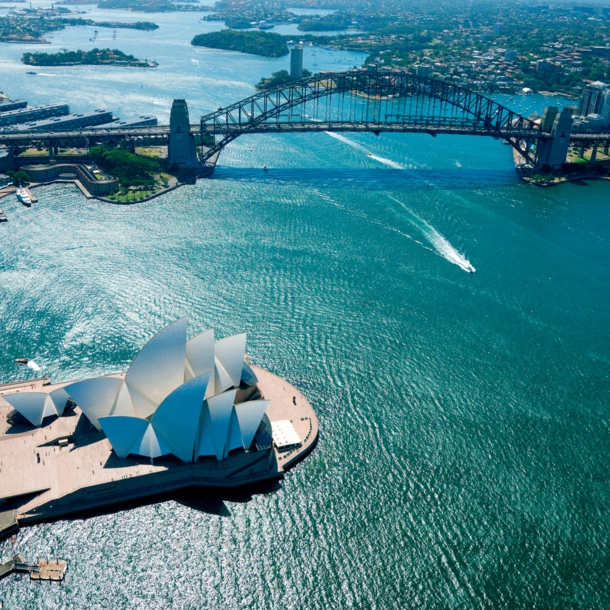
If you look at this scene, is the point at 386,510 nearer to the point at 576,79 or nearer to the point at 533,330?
the point at 533,330

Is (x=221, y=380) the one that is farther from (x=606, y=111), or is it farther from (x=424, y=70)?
(x=424, y=70)

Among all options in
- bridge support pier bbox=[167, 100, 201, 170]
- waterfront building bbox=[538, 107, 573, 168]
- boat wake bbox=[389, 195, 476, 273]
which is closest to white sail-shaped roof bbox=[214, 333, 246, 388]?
boat wake bbox=[389, 195, 476, 273]

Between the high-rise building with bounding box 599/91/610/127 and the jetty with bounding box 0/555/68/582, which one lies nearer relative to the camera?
the jetty with bounding box 0/555/68/582

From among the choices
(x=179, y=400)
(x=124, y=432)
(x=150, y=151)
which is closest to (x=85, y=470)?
(x=124, y=432)

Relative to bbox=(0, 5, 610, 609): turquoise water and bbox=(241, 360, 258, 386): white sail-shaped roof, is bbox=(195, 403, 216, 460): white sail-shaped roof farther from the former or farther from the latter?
bbox=(241, 360, 258, 386): white sail-shaped roof

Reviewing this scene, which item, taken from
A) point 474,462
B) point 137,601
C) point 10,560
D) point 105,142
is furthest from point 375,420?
point 105,142
